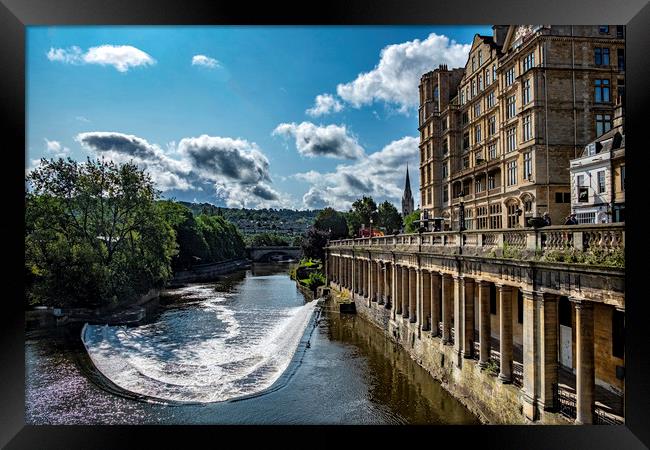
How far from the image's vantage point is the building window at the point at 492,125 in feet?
81.8

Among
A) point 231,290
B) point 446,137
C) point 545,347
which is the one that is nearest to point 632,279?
point 545,347

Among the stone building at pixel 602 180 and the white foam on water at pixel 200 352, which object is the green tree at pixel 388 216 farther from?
the stone building at pixel 602 180

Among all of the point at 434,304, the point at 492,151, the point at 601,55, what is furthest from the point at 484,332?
the point at 492,151

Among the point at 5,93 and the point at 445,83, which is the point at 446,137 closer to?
the point at 445,83

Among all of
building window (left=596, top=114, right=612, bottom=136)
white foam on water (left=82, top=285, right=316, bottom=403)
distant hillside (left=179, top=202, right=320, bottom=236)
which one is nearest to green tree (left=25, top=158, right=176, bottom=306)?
white foam on water (left=82, top=285, right=316, bottom=403)

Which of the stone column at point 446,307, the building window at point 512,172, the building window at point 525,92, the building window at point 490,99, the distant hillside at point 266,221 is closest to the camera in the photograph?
the stone column at point 446,307

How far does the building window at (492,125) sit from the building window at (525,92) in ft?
13.9

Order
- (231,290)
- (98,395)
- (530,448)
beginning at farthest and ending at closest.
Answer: (231,290) → (98,395) → (530,448)

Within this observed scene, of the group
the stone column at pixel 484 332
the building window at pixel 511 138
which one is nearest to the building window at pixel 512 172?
the building window at pixel 511 138

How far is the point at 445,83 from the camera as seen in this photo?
32.0 meters

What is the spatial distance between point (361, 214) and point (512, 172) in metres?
50.4

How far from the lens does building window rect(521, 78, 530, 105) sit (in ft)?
66.2
